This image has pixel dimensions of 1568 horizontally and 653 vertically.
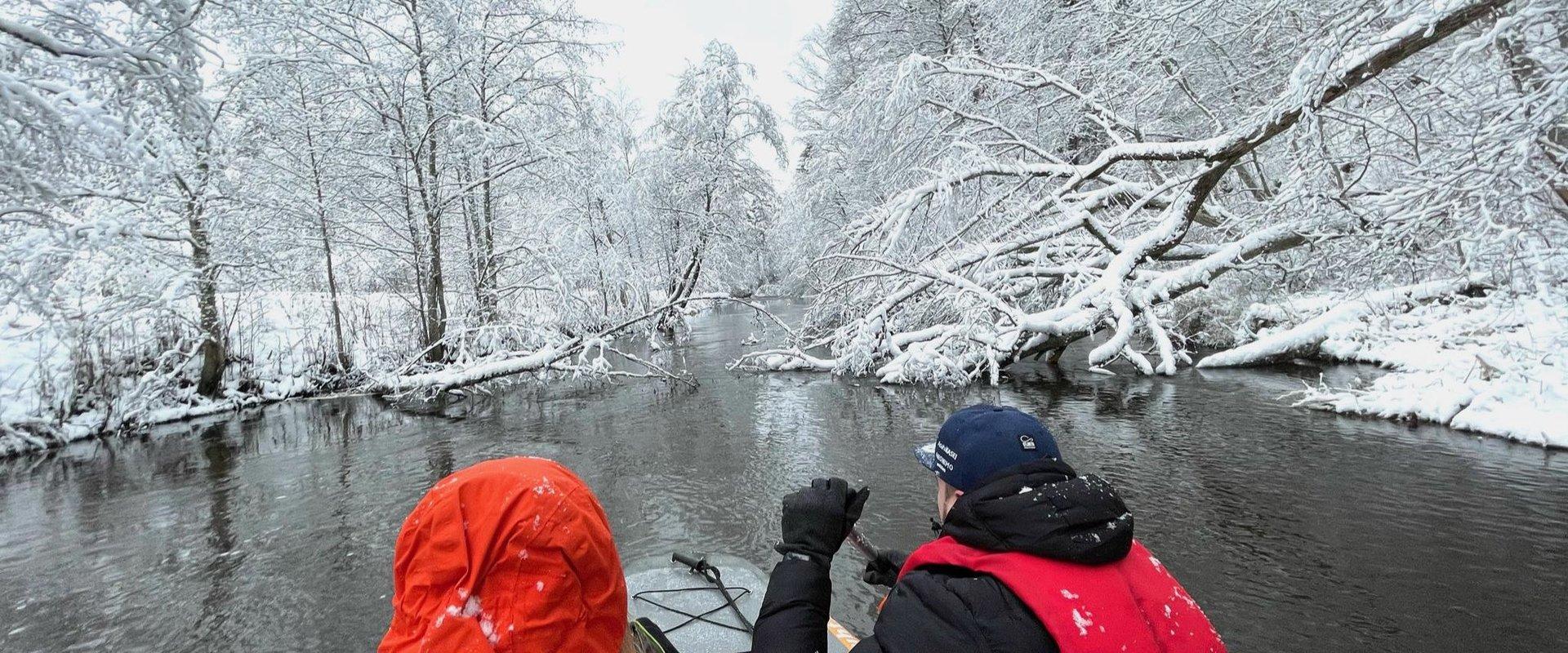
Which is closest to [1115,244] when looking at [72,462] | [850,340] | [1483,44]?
[850,340]

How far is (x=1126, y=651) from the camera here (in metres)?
1.20

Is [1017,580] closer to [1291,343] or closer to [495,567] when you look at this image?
[495,567]

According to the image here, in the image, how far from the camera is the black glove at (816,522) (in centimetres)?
179

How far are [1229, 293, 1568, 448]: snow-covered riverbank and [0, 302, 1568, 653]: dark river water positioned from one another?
0.33 meters

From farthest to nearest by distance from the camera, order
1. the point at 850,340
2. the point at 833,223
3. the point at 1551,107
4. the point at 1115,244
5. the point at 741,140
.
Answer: the point at 833,223 → the point at 741,140 → the point at 850,340 → the point at 1115,244 → the point at 1551,107

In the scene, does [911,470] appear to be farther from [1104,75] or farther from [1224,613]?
[1104,75]

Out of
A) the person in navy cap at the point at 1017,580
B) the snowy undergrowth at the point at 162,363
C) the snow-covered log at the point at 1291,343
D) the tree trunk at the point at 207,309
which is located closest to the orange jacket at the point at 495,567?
the person in navy cap at the point at 1017,580

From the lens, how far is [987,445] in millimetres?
1614

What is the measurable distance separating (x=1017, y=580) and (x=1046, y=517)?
A: 13 centimetres

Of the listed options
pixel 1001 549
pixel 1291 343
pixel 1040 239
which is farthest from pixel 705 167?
pixel 1001 549

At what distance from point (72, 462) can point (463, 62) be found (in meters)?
7.35

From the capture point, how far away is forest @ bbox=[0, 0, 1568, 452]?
5.62 metres

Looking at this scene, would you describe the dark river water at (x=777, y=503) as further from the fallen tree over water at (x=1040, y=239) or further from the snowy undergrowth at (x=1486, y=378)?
the fallen tree over water at (x=1040, y=239)

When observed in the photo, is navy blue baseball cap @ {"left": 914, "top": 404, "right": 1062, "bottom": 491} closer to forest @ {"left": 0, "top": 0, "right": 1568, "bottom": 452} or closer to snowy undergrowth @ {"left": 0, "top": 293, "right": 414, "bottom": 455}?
forest @ {"left": 0, "top": 0, "right": 1568, "bottom": 452}
